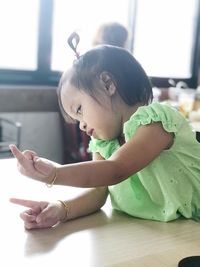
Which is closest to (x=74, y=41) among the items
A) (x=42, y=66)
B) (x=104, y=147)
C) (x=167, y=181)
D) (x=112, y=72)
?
(x=112, y=72)

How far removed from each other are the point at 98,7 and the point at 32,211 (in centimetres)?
291

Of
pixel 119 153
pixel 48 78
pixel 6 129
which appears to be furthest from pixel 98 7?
pixel 119 153

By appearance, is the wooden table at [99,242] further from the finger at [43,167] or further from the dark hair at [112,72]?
the dark hair at [112,72]

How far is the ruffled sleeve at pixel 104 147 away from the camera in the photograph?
3.25 feet

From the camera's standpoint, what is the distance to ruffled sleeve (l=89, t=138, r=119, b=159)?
0.99 metres

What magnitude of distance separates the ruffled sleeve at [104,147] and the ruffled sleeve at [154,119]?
0.15 m

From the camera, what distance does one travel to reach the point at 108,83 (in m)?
0.91

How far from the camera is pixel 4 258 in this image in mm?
620

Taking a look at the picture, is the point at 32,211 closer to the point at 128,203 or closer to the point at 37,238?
the point at 37,238

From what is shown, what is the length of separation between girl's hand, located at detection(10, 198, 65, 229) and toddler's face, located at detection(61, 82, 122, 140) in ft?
0.64

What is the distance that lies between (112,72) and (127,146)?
214 millimetres

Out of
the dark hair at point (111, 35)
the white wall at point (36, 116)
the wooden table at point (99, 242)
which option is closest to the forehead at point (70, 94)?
the wooden table at point (99, 242)

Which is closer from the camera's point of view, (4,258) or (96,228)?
(4,258)

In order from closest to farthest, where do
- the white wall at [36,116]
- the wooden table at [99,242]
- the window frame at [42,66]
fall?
the wooden table at [99,242] → the white wall at [36,116] → the window frame at [42,66]
